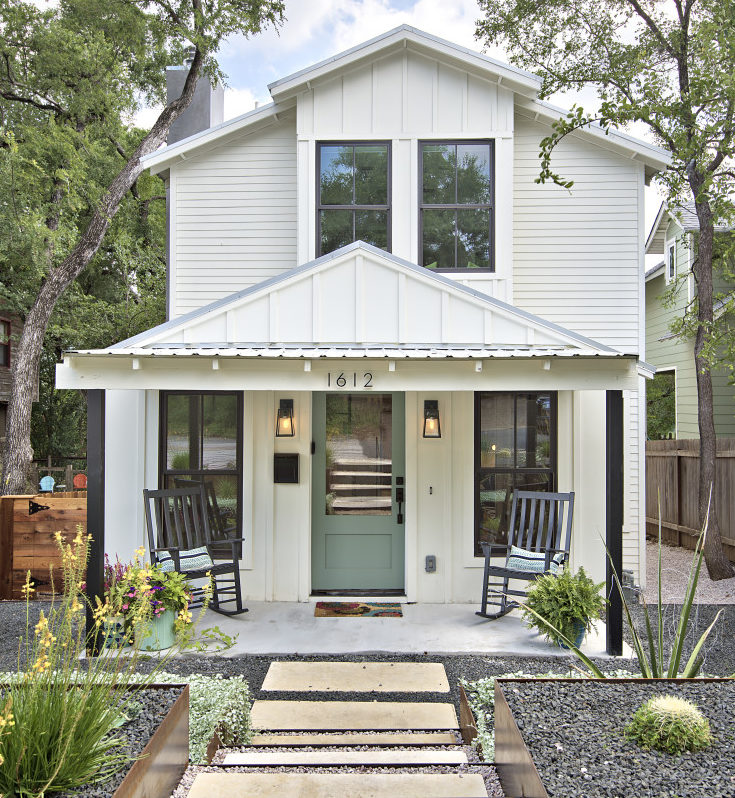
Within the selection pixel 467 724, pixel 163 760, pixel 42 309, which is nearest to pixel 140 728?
pixel 163 760

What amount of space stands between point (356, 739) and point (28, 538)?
4.76 meters

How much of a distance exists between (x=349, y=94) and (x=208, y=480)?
4392 mm

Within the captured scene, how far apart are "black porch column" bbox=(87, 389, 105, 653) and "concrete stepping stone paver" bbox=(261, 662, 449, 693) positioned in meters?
1.53

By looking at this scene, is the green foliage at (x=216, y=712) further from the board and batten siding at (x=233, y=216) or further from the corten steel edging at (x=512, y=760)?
the board and batten siding at (x=233, y=216)

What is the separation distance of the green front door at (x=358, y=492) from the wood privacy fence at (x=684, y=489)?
3724 millimetres

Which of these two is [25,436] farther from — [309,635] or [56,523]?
[309,635]

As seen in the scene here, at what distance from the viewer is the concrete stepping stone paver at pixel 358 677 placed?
459cm

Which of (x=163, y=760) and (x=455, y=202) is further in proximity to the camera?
(x=455, y=202)

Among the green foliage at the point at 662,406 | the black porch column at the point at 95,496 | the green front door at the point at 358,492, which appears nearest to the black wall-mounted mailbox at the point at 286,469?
the green front door at the point at 358,492

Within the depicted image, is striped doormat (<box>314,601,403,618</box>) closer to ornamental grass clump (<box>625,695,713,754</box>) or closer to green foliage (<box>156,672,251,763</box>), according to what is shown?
green foliage (<box>156,672,251,763</box>)

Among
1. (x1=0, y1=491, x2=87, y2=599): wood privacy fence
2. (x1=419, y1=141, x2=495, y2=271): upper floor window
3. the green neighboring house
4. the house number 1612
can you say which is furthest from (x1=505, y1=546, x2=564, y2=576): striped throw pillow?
the green neighboring house

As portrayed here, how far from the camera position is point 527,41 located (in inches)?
394

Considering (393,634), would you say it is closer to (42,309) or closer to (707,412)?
(707,412)

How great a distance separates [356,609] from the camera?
6.39m
